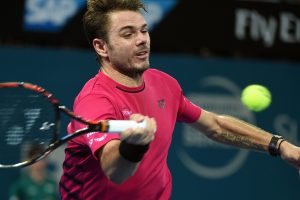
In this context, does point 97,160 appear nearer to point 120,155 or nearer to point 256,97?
point 120,155

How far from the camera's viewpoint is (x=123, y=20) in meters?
4.59

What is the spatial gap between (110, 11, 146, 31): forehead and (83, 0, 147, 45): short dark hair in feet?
0.12

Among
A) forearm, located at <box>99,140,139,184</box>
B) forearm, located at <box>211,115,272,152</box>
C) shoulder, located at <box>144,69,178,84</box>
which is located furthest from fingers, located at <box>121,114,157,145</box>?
forearm, located at <box>211,115,272,152</box>

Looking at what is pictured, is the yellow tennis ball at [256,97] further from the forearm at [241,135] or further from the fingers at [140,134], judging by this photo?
the fingers at [140,134]

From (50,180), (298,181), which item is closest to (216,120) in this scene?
(50,180)

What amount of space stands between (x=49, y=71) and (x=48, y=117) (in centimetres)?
505

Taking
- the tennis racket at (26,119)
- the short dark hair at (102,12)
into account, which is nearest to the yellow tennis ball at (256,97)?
the short dark hair at (102,12)

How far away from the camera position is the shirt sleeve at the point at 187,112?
5.18m

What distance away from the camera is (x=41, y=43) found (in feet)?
30.8

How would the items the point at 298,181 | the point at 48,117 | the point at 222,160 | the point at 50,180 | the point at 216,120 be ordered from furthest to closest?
the point at 298,181, the point at 222,160, the point at 50,180, the point at 216,120, the point at 48,117

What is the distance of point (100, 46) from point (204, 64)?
5.72 metres

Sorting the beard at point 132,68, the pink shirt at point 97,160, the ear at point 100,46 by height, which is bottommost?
the pink shirt at point 97,160

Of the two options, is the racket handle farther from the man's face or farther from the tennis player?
the man's face

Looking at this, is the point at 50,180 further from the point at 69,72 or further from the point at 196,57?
the point at 196,57
